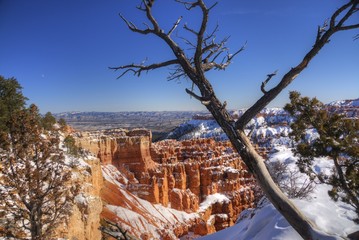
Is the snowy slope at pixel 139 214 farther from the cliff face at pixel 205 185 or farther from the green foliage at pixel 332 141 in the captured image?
the green foliage at pixel 332 141

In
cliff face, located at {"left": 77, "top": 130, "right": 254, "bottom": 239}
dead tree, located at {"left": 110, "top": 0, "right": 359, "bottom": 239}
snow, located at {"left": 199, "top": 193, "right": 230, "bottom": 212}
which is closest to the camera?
dead tree, located at {"left": 110, "top": 0, "right": 359, "bottom": 239}

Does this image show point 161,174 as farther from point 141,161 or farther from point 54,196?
point 54,196

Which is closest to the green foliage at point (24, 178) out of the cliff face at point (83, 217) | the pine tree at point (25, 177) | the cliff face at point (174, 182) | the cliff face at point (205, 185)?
the pine tree at point (25, 177)

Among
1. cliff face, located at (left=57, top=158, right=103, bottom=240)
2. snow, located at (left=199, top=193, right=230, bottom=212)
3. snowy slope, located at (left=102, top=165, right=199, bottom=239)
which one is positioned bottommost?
snow, located at (left=199, top=193, right=230, bottom=212)

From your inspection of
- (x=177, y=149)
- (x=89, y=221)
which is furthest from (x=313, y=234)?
(x=177, y=149)

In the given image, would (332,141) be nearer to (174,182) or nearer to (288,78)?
(288,78)

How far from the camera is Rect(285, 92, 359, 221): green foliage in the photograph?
11.2 meters

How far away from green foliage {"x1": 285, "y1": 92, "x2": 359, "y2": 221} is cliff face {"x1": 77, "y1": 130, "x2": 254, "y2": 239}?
24024 mm

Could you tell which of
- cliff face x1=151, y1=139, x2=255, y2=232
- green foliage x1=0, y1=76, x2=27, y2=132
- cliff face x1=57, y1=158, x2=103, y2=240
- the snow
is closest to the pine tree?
cliff face x1=57, y1=158, x2=103, y2=240

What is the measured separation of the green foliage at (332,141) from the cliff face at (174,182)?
24.0 meters

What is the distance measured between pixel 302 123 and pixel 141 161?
123ft

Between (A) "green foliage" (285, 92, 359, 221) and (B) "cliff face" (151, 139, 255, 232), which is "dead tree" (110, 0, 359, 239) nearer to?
(A) "green foliage" (285, 92, 359, 221)

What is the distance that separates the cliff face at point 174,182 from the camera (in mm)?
39281

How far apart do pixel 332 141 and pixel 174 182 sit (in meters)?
35.8
